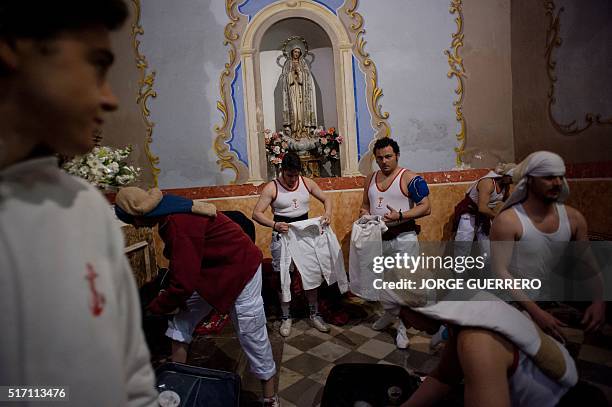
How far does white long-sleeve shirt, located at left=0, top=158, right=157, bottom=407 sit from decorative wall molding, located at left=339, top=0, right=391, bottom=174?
489 cm

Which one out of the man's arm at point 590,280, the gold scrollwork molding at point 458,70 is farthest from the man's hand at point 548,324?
the gold scrollwork molding at point 458,70

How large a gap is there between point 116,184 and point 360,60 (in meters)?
4.00

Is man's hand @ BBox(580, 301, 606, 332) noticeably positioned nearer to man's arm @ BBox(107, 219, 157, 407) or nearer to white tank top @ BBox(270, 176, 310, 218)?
man's arm @ BBox(107, 219, 157, 407)

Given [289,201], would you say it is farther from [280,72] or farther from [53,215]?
[280,72]

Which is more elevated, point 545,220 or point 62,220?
point 62,220

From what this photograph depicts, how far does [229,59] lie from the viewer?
526cm

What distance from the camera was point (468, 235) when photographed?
13.2ft

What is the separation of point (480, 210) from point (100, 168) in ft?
13.4

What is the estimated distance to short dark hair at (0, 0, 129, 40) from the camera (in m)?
0.56

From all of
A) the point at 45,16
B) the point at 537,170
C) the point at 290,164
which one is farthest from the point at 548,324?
the point at 290,164

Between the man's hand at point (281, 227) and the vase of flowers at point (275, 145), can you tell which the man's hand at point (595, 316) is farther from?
the vase of flowers at point (275, 145)

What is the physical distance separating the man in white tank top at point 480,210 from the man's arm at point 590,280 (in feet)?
5.87

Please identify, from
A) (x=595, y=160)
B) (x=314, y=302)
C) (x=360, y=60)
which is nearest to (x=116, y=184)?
(x=314, y=302)

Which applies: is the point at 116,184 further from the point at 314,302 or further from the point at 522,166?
the point at 522,166
